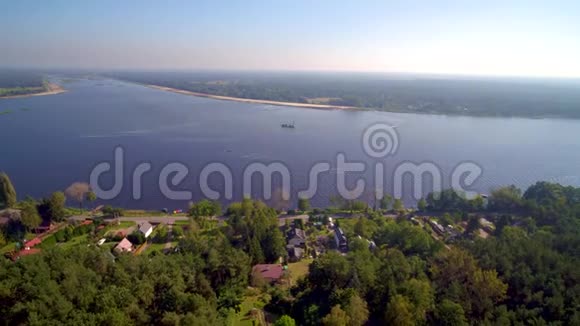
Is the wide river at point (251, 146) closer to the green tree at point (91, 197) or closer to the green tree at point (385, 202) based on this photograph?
the green tree at point (91, 197)

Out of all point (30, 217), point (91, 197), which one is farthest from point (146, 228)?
point (91, 197)

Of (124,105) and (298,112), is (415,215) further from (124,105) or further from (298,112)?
(124,105)

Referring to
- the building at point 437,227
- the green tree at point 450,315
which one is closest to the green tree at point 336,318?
the green tree at point 450,315

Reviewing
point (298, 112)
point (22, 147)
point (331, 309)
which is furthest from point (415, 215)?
point (298, 112)

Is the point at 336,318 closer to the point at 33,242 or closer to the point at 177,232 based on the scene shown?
the point at 177,232

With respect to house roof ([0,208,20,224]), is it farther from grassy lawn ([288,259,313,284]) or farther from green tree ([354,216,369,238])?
green tree ([354,216,369,238])

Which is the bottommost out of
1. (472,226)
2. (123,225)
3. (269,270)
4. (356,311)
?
Answer: (123,225)

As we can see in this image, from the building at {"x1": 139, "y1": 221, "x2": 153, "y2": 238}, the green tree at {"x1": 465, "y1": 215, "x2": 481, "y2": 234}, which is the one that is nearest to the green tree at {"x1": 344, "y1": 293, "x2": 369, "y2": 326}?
the green tree at {"x1": 465, "y1": 215, "x2": 481, "y2": 234}
